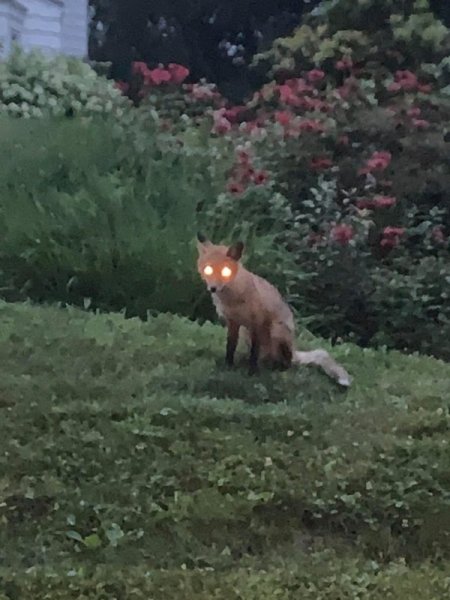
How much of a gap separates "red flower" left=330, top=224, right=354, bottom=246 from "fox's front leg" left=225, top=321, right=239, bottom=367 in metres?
2.59

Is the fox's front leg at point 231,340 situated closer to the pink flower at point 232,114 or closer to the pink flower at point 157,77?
the pink flower at point 232,114

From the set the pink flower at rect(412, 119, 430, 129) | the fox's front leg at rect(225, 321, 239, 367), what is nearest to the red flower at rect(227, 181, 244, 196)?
the pink flower at rect(412, 119, 430, 129)

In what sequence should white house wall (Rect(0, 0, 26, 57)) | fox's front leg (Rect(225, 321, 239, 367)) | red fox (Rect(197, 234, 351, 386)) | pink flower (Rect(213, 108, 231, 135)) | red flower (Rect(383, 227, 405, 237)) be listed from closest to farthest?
1. red fox (Rect(197, 234, 351, 386))
2. fox's front leg (Rect(225, 321, 239, 367))
3. red flower (Rect(383, 227, 405, 237))
4. pink flower (Rect(213, 108, 231, 135))
5. white house wall (Rect(0, 0, 26, 57))

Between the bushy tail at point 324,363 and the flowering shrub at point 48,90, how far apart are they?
5.59 metres

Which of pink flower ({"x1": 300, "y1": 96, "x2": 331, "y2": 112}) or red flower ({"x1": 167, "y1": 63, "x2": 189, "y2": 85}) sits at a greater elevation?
red flower ({"x1": 167, "y1": 63, "x2": 189, "y2": 85})

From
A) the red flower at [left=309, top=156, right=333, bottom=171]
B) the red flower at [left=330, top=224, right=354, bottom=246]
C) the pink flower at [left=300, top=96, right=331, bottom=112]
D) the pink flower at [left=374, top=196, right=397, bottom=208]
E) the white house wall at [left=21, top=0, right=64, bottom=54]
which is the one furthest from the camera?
the white house wall at [left=21, top=0, right=64, bottom=54]

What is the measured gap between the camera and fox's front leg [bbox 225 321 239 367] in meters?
5.12

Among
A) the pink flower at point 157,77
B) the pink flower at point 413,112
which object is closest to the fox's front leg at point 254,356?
the pink flower at point 413,112

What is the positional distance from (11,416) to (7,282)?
261 cm

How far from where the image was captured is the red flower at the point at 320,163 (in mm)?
8969

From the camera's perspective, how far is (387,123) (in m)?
9.40

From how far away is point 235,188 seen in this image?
8375 millimetres

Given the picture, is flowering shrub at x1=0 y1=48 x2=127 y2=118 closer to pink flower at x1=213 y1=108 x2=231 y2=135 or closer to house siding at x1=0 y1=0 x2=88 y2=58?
pink flower at x1=213 y1=108 x2=231 y2=135

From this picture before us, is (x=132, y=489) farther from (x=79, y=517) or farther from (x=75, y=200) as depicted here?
(x=75, y=200)
